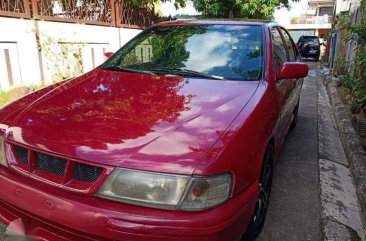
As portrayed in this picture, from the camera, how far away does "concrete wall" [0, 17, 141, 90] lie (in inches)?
221

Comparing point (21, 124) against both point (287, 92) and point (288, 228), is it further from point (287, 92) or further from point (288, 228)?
point (287, 92)

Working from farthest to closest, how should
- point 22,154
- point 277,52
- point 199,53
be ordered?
1. point 277,52
2. point 199,53
3. point 22,154

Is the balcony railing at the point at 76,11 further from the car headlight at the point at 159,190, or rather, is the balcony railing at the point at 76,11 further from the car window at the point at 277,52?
the car headlight at the point at 159,190

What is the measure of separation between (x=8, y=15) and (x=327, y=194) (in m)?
5.34

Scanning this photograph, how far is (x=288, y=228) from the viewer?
2693mm

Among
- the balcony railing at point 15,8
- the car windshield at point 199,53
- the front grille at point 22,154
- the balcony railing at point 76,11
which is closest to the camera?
the front grille at point 22,154

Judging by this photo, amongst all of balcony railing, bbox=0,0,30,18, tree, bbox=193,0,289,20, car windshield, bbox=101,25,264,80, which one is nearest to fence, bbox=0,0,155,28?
balcony railing, bbox=0,0,30,18

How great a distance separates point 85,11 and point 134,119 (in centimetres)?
671

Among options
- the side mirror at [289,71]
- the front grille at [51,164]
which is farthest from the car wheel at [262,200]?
the front grille at [51,164]

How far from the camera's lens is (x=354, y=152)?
400 centimetres

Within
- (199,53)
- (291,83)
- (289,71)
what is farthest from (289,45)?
(199,53)

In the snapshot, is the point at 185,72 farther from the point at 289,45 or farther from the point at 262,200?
the point at 289,45

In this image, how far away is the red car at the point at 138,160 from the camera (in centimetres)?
163

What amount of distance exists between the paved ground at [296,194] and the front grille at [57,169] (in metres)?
1.46
